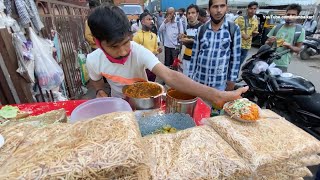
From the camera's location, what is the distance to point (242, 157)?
32.9 inches

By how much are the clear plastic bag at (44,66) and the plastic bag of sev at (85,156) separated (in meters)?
2.27

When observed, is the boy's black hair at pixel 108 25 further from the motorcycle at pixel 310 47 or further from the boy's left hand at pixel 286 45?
the motorcycle at pixel 310 47

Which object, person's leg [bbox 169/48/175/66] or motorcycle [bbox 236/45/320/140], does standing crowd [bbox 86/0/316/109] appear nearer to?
motorcycle [bbox 236/45/320/140]

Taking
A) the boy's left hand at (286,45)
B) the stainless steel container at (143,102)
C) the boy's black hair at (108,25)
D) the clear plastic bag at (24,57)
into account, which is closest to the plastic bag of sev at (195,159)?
the stainless steel container at (143,102)

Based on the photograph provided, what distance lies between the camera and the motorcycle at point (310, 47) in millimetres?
7170

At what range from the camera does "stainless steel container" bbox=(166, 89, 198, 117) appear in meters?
1.25

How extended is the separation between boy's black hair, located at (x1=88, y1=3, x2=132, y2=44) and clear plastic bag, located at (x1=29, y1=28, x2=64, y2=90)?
5.97 feet

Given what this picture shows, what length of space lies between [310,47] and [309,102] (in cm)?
645

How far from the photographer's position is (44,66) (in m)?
2.71

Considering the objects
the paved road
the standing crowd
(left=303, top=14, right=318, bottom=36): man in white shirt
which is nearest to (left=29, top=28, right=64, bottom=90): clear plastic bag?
the standing crowd

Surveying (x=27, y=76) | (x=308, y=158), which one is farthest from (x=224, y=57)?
(x=27, y=76)

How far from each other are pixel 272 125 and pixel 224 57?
1.57 m

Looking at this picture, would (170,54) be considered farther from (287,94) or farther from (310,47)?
(310,47)

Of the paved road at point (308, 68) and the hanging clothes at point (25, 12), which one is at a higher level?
the hanging clothes at point (25, 12)
